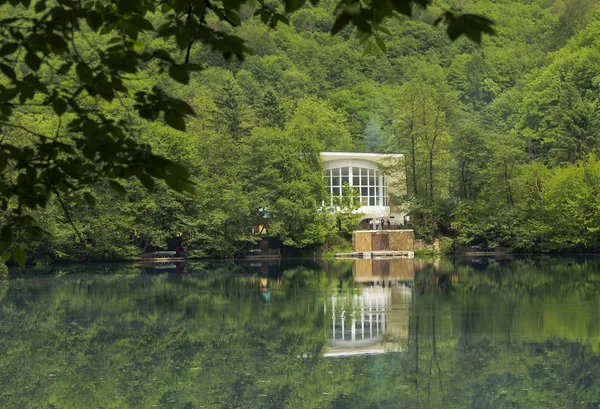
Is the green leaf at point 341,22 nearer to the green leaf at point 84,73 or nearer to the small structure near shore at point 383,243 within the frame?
the green leaf at point 84,73

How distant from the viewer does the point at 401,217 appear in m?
49.8

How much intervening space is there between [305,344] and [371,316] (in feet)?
11.3

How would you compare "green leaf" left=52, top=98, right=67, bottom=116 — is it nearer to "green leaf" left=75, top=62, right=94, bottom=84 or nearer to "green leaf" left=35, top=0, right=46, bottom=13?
"green leaf" left=75, top=62, right=94, bottom=84

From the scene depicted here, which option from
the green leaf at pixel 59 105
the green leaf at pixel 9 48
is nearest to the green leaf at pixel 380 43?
the green leaf at pixel 59 105

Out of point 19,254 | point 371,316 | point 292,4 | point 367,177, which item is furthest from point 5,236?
point 367,177

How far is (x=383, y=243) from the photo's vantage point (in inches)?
1705

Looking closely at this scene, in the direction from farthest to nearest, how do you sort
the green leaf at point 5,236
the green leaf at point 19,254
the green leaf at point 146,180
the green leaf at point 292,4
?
the green leaf at point 19,254
the green leaf at point 5,236
the green leaf at point 146,180
the green leaf at point 292,4

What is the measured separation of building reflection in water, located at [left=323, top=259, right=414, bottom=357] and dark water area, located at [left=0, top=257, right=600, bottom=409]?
4cm

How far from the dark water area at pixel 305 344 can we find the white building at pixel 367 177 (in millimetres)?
23417

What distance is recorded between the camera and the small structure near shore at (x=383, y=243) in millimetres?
42688

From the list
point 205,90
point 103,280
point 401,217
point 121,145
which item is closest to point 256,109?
point 205,90

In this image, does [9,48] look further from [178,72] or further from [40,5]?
[178,72]

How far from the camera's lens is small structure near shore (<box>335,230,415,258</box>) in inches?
1681

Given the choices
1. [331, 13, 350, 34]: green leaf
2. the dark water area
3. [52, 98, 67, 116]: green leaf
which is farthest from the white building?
[331, 13, 350, 34]: green leaf
